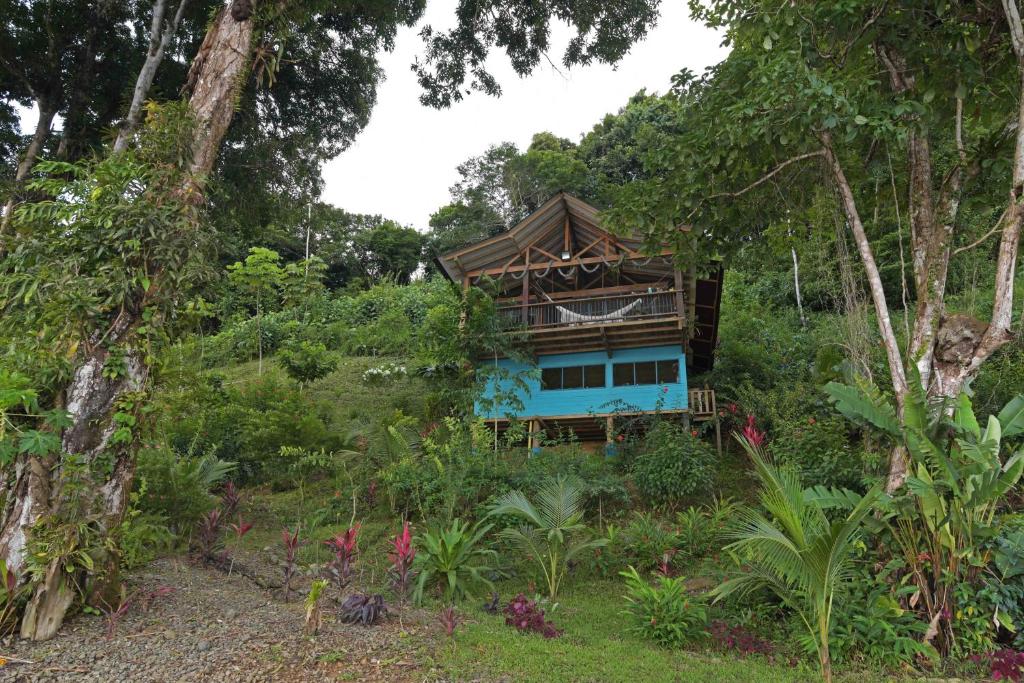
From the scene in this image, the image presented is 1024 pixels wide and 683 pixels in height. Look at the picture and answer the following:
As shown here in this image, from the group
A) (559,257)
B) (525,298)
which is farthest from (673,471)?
(559,257)

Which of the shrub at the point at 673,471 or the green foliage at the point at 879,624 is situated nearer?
the green foliage at the point at 879,624

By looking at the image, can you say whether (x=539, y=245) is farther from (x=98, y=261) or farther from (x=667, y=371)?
(x=98, y=261)

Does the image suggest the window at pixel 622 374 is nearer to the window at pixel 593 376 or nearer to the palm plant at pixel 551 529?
the window at pixel 593 376

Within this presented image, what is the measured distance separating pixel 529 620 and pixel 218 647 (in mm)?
2600

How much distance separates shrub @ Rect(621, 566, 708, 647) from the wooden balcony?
8529mm

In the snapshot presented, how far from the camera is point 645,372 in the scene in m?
15.0

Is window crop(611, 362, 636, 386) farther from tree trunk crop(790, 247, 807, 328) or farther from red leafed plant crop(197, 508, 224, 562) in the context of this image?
red leafed plant crop(197, 508, 224, 562)

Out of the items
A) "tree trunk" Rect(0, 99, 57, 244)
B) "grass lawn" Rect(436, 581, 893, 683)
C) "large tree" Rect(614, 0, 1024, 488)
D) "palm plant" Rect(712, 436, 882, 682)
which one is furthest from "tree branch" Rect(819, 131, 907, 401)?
"tree trunk" Rect(0, 99, 57, 244)

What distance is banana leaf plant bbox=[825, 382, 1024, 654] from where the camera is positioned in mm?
5789

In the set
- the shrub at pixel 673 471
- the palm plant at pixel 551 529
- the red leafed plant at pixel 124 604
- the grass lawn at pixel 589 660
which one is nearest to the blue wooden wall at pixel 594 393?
the shrub at pixel 673 471

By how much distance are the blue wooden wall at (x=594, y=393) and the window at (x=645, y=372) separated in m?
0.11

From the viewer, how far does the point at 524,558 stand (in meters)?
8.71

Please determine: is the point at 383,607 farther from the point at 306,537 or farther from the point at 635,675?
the point at 306,537

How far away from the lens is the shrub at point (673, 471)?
10461 millimetres
